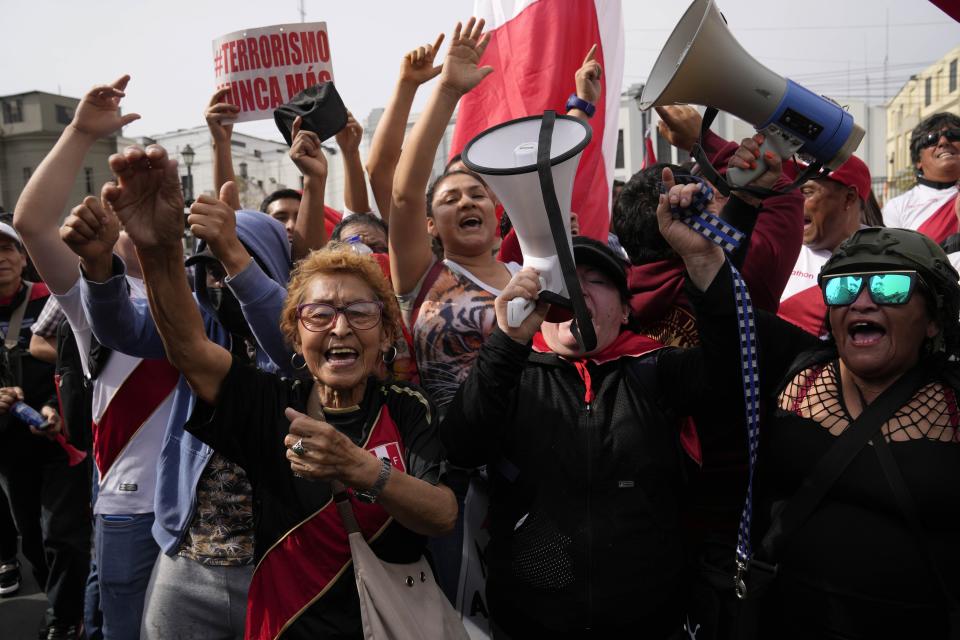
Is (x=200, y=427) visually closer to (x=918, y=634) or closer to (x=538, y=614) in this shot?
(x=538, y=614)

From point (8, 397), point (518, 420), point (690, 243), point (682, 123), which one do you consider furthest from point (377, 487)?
point (8, 397)

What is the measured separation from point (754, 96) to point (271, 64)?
3.01 m

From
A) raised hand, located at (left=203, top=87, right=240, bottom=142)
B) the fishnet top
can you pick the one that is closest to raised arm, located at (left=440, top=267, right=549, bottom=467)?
the fishnet top

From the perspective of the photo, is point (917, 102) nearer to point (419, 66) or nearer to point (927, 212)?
point (927, 212)

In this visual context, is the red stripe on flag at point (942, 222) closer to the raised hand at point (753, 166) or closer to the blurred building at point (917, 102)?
the raised hand at point (753, 166)

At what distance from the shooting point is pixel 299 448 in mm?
1706

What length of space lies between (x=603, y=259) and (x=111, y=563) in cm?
200

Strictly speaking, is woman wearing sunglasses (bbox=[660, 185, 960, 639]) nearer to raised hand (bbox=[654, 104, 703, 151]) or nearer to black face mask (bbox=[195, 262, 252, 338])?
raised hand (bbox=[654, 104, 703, 151])

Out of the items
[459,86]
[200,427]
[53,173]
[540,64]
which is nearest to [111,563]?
[200,427]

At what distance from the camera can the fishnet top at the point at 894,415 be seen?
1945mm

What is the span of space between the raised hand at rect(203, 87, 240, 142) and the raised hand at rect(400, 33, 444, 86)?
1230 mm

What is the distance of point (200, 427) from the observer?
2.02 m

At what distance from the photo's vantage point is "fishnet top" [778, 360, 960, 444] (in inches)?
76.6

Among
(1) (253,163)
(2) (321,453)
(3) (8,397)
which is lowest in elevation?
(3) (8,397)
